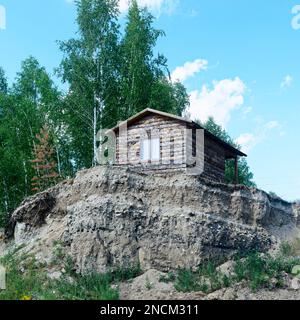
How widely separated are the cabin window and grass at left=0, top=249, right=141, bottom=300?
704 cm

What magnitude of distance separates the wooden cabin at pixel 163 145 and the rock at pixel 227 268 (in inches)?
234

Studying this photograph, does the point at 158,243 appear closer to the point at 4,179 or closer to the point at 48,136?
the point at 48,136

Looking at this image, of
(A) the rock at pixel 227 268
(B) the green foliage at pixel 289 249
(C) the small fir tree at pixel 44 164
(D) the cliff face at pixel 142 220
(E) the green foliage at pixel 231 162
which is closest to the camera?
(A) the rock at pixel 227 268

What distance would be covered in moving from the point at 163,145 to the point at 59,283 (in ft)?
32.0

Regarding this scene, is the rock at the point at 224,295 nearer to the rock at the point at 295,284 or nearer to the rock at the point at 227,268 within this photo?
the rock at the point at 227,268

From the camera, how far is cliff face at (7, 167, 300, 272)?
75.4 ft

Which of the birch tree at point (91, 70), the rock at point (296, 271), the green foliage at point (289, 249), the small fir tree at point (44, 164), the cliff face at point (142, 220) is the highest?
the birch tree at point (91, 70)

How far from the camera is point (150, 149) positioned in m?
27.7

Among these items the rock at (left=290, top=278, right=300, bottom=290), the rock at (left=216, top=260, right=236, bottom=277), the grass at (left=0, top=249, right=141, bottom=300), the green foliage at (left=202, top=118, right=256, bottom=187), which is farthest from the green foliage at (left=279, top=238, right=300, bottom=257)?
the green foliage at (left=202, top=118, right=256, bottom=187)

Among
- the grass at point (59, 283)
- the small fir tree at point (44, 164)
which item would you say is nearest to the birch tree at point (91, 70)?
the small fir tree at point (44, 164)

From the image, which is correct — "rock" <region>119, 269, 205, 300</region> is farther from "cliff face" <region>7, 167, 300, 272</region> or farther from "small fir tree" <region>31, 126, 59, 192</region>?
"small fir tree" <region>31, 126, 59, 192</region>

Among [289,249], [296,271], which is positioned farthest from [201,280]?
[289,249]

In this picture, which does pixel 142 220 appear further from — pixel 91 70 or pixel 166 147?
pixel 91 70

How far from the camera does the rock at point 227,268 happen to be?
69.5ft
